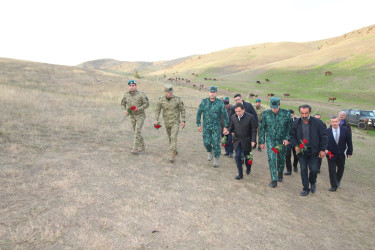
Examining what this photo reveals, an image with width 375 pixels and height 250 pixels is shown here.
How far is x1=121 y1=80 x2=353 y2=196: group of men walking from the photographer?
5.93 meters

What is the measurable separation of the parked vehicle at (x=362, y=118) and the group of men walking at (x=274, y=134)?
14043 millimetres

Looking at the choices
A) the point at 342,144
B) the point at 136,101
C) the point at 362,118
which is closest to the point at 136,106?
the point at 136,101

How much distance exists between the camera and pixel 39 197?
460 centimetres

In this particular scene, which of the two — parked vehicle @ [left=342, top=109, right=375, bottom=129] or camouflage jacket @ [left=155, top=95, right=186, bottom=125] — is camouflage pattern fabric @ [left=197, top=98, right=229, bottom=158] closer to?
camouflage jacket @ [left=155, top=95, right=186, bottom=125]

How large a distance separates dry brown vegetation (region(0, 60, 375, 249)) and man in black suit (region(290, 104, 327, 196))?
788 mm

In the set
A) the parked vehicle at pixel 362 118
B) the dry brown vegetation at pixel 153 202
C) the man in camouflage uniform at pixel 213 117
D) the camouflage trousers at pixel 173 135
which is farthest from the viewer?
the parked vehicle at pixel 362 118

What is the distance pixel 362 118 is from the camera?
19016 millimetres

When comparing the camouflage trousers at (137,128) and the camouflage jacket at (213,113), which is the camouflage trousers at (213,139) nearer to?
the camouflage jacket at (213,113)

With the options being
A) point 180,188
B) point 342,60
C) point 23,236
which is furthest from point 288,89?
point 23,236

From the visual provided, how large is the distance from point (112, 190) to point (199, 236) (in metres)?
2.13

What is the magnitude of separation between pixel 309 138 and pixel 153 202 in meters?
3.75

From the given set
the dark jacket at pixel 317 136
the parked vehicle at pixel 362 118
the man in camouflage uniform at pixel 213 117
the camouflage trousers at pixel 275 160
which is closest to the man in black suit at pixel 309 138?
the dark jacket at pixel 317 136

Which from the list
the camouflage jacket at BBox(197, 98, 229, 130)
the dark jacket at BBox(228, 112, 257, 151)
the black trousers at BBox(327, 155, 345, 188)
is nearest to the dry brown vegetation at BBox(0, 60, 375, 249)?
the black trousers at BBox(327, 155, 345, 188)

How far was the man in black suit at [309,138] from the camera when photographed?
5859mm
